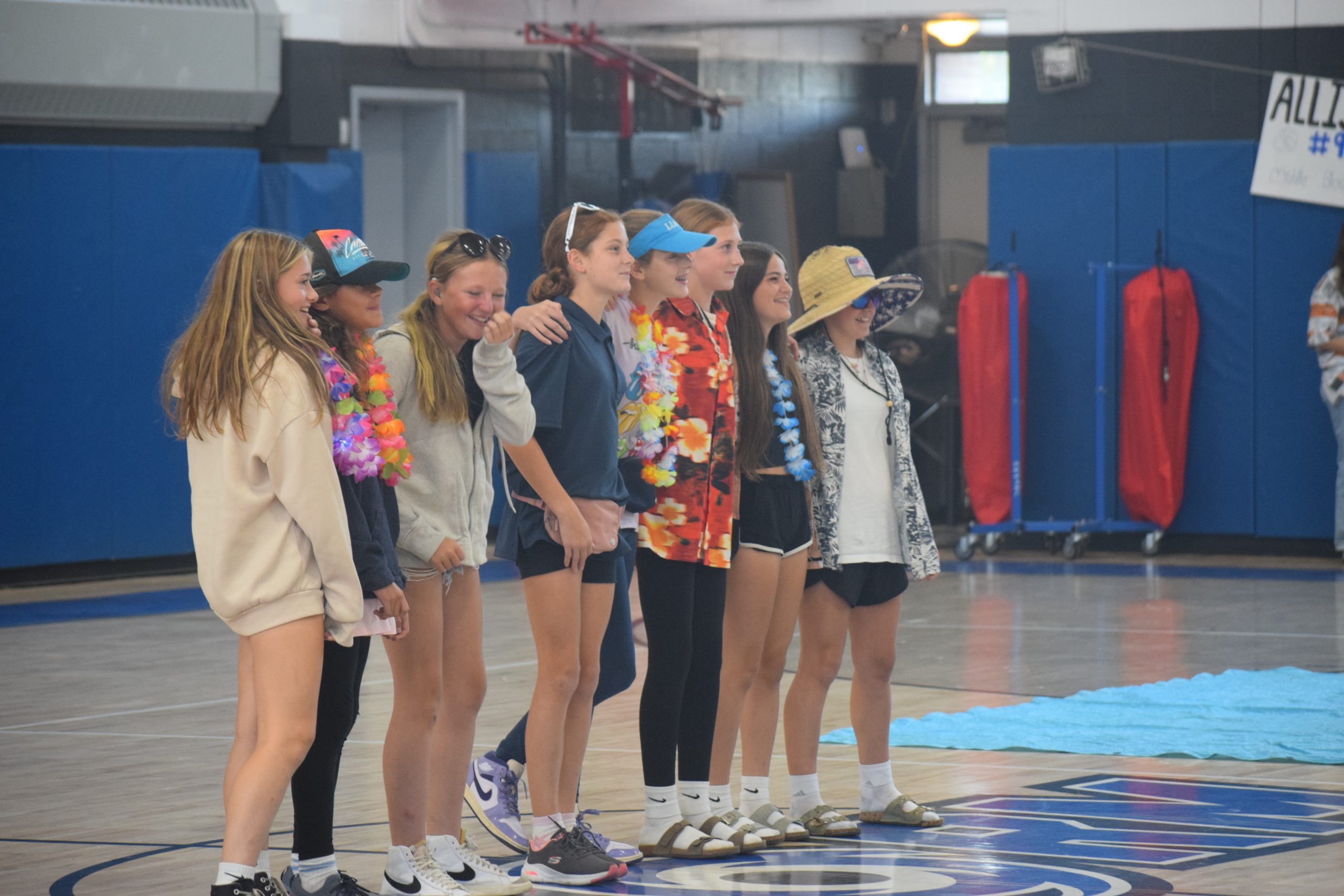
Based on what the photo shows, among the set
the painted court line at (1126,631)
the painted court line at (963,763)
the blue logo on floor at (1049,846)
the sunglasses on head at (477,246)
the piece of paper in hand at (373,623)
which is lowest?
the painted court line at (1126,631)

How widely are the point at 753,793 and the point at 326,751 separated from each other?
4.61ft

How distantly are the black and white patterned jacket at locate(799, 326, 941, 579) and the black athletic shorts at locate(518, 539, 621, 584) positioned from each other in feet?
2.68

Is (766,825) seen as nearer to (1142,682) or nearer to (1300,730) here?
(1300,730)

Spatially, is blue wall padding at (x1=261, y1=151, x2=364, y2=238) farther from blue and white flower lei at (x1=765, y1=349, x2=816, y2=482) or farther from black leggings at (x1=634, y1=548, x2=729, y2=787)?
black leggings at (x1=634, y1=548, x2=729, y2=787)

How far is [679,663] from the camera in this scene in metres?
4.69

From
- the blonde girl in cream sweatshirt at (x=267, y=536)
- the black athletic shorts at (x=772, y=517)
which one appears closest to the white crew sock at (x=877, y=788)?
the black athletic shorts at (x=772, y=517)

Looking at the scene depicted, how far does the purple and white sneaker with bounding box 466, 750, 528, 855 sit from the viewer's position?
4883 mm

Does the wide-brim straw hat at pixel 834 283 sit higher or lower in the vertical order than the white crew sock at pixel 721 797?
higher

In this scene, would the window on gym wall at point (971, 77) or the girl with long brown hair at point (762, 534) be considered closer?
the girl with long brown hair at point (762, 534)

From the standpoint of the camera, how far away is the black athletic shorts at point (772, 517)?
489 centimetres

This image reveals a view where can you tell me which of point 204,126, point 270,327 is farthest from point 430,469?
point 204,126

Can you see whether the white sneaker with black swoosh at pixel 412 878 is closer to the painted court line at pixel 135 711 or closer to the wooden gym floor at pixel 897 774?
the wooden gym floor at pixel 897 774

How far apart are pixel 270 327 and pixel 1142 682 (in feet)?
15.6

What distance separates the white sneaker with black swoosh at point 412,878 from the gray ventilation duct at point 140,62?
26.2 ft
